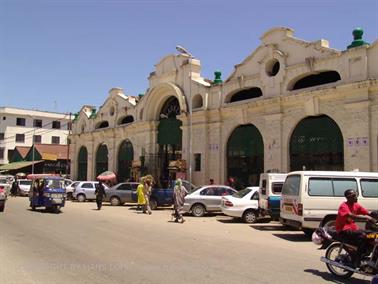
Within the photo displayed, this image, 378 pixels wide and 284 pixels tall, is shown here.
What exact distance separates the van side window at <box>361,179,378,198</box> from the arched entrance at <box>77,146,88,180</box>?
36.2 m

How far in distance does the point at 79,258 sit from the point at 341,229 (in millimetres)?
5308

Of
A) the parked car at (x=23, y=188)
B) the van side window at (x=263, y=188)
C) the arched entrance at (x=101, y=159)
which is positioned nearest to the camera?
the van side window at (x=263, y=188)

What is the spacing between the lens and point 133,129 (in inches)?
1500

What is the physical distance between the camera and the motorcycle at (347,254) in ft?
25.6

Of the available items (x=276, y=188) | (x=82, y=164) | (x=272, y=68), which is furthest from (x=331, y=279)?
→ (x=82, y=164)

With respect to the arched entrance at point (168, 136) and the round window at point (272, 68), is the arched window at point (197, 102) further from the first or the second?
the round window at point (272, 68)

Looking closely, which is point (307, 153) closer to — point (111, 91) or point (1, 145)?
point (111, 91)

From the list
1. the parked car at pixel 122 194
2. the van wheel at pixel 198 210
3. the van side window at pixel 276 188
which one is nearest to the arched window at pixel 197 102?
the parked car at pixel 122 194

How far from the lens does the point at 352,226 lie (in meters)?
8.48

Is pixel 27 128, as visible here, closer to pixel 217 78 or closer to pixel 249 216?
pixel 217 78

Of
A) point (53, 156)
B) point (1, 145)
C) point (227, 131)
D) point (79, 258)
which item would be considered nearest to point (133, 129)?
point (227, 131)

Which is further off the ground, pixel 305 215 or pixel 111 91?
pixel 111 91

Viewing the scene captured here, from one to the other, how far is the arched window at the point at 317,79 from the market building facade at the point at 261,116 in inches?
2.1

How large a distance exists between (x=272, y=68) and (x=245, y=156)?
556 centimetres
